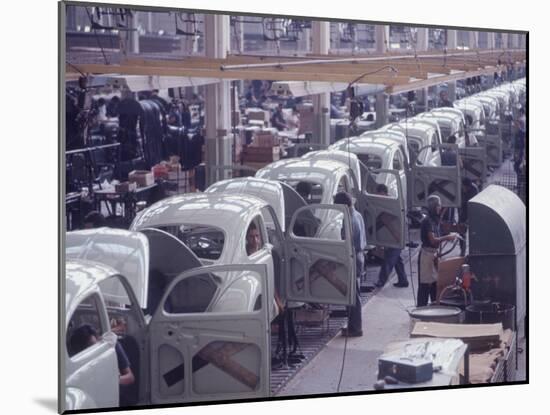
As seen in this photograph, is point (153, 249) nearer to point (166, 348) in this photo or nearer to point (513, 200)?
point (166, 348)

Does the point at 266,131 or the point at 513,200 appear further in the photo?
the point at 513,200

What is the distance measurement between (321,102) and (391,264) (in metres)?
1.20

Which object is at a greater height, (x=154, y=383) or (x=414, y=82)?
(x=414, y=82)

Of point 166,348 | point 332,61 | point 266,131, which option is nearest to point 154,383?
point 166,348

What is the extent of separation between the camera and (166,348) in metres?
7.07

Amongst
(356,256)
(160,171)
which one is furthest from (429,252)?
(160,171)

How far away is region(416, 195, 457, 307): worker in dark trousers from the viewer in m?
8.12

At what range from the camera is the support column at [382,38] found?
7.88 m

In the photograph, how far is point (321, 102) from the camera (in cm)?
766

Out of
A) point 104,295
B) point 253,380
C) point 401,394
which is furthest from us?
point 401,394

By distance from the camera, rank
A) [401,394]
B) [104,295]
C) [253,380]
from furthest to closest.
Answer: [401,394]
[253,380]
[104,295]

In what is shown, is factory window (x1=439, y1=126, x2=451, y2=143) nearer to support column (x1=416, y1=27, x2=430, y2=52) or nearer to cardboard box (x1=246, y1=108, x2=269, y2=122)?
support column (x1=416, y1=27, x2=430, y2=52)
